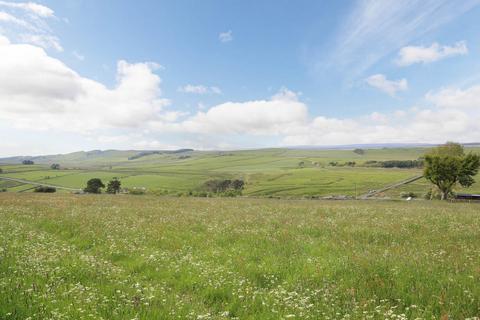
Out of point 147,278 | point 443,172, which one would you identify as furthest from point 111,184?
point 147,278

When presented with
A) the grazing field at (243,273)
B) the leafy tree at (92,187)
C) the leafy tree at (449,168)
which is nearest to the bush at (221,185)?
the leafy tree at (92,187)

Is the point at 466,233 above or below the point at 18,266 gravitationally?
below

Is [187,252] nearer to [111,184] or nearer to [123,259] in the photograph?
[123,259]

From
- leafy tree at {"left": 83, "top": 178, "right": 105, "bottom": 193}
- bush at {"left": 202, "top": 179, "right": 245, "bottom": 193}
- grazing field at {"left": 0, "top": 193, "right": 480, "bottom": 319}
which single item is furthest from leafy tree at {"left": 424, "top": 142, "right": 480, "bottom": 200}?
leafy tree at {"left": 83, "top": 178, "right": 105, "bottom": 193}

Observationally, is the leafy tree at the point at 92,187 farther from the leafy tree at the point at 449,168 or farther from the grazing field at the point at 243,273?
the leafy tree at the point at 449,168

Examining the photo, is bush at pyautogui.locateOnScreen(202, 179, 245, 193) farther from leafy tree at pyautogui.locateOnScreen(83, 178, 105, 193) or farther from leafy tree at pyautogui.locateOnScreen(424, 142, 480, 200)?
leafy tree at pyautogui.locateOnScreen(424, 142, 480, 200)

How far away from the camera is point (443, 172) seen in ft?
214

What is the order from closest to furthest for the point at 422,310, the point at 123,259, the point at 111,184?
the point at 422,310, the point at 123,259, the point at 111,184

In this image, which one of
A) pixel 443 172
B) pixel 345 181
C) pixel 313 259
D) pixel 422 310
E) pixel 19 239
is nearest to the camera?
pixel 422 310

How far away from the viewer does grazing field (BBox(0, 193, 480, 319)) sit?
6008mm

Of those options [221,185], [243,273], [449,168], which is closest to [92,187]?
[221,185]

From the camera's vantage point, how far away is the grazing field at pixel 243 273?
19.7 feet

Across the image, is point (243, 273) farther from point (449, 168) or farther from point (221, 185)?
point (221, 185)

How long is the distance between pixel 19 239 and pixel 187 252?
281 inches
